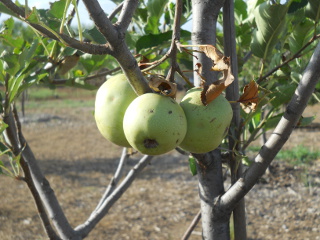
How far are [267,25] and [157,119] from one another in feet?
1.56

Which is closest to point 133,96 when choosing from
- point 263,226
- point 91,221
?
point 91,221

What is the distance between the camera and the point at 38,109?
1530 centimetres

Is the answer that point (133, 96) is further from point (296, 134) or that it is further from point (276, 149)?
point (296, 134)

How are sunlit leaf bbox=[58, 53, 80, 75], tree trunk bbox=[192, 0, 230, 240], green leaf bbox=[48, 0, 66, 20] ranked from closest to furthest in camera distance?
green leaf bbox=[48, 0, 66, 20]
tree trunk bbox=[192, 0, 230, 240]
sunlit leaf bbox=[58, 53, 80, 75]

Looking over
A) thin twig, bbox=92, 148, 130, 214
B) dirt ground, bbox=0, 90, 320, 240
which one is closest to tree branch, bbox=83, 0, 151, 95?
thin twig, bbox=92, 148, 130, 214

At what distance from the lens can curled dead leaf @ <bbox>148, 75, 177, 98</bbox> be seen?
0.65 metres

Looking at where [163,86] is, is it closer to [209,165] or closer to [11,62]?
[209,165]

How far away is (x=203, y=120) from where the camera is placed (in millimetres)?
655

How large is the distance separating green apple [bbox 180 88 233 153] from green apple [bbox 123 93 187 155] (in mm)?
23

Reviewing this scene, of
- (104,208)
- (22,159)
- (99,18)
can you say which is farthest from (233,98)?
(104,208)

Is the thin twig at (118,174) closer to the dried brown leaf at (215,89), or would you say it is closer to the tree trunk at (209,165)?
the tree trunk at (209,165)

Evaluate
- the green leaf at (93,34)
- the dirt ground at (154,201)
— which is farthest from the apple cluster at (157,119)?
the dirt ground at (154,201)

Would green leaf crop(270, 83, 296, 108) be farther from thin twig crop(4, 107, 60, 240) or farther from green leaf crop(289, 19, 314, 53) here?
thin twig crop(4, 107, 60, 240)

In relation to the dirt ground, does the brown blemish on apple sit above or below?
above
